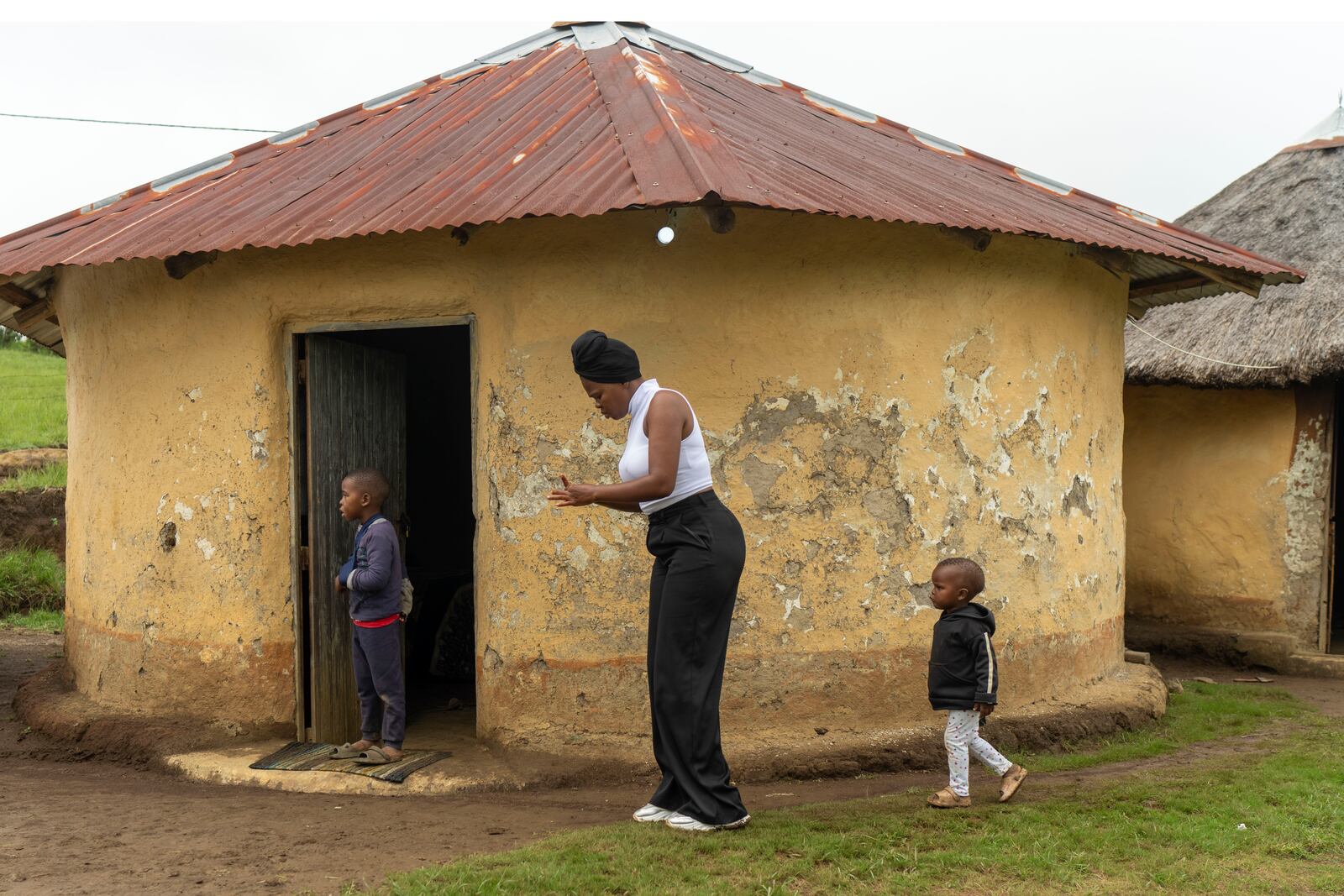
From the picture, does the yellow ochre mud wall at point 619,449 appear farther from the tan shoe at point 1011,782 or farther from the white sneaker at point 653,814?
the white sneaker at point 653,814

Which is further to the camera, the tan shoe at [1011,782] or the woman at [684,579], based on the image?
the tan shoe at [1011,782]

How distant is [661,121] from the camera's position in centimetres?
553

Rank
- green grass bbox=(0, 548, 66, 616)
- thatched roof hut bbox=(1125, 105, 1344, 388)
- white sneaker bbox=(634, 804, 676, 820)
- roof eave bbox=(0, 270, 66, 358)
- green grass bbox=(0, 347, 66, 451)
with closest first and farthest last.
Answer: white sneaker bbox=(634, 804, 676, 820) < roof eave bbox=(0, 270, 66, 358) < thatched roof hut bbox=(1125, 105, 1344, 388) < green grass bbox=(0, 548, 66, 616) < green grass bbox=(0, 347, 66, 451)

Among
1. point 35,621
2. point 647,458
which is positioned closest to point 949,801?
point 647,458

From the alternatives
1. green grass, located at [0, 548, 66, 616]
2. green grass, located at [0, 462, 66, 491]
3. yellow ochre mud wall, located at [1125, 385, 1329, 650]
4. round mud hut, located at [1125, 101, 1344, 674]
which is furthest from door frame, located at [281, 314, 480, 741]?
green grass, located at [0, 462, 66, 491]

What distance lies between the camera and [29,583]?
11.8 meters

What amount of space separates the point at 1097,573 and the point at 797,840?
297cm

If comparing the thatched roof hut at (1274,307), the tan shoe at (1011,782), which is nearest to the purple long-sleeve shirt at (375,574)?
the tan shoe at (1011,782)

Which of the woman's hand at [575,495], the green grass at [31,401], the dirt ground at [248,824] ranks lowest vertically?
the dirt ground at [248,824]

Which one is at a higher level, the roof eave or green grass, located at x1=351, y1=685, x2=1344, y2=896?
the roof eave

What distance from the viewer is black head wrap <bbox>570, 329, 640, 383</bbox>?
3.92 m

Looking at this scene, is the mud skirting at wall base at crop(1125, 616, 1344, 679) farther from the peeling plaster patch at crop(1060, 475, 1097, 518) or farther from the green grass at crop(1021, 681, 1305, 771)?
the peeling plaster patch at crop(1060, 475, 1097, 518)

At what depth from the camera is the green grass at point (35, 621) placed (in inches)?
426

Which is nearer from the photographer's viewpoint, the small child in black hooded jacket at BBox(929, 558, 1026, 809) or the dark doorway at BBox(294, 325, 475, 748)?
the small child in black hooded jacket at BBox(929, 558, 1026, 809)
